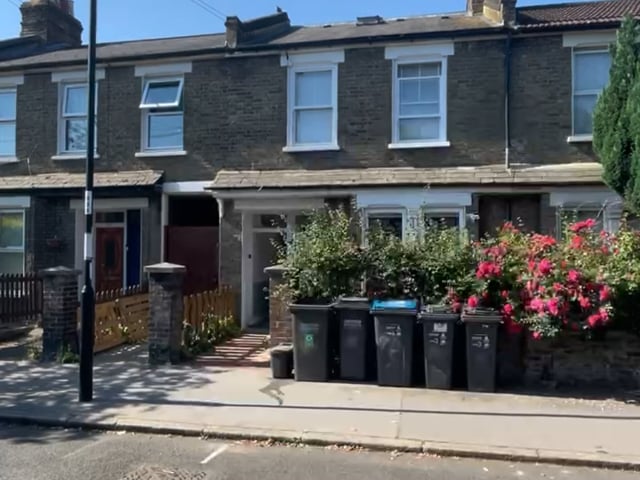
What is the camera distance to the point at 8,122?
15.0 meters

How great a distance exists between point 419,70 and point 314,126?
2.39 meters

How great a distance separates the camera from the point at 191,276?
13922mm

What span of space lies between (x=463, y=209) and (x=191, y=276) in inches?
236

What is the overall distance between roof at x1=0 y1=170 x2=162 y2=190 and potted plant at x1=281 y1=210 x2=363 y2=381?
17.6ft

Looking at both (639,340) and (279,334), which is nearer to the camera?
(639,340)

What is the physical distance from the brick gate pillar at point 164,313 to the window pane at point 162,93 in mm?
5634

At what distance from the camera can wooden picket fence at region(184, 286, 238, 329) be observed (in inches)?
415

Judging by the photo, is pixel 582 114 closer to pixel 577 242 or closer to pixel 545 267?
pixel 577 242

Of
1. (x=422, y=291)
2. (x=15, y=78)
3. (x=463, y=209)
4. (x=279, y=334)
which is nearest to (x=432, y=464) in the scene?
(x=422, y=291)

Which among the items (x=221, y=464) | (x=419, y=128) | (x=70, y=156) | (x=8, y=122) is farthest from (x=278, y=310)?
(x=8, y=122)

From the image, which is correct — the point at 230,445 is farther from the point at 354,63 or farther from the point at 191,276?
the point at 354,63

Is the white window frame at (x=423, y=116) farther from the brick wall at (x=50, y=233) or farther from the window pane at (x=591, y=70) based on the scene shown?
the brick wall at (x=50, y=233)

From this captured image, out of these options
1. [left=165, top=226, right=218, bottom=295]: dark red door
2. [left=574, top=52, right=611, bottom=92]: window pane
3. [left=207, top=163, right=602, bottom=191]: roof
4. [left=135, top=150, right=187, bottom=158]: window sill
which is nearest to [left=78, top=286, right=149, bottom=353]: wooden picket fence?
[left=165, top=226, right=218, bottom=295]: dark red door

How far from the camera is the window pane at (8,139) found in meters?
15.0
